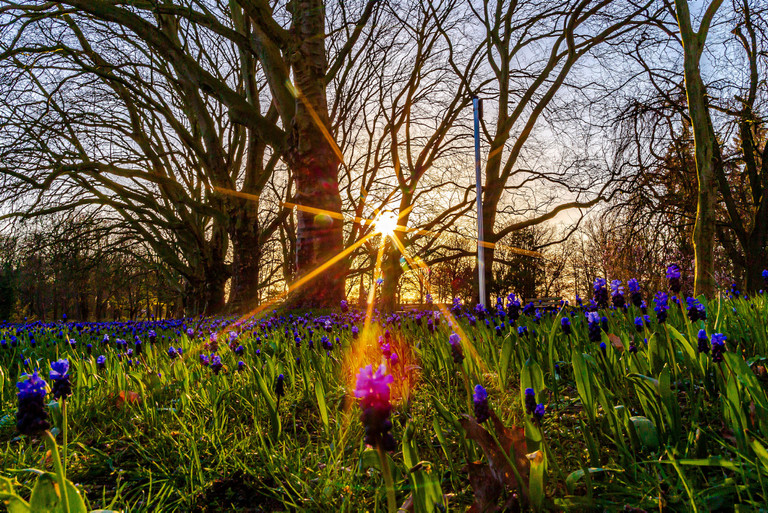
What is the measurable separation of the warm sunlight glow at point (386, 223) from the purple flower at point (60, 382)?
347 inches

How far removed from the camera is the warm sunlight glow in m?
10.4

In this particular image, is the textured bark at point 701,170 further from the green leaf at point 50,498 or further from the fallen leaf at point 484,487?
the green leaf at point 50,498

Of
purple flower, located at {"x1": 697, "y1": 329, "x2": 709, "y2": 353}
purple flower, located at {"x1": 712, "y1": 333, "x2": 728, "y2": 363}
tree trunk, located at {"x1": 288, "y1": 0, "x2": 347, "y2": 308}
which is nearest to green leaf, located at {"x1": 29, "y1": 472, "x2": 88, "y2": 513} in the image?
purple flower, located at {"x1": 712, "y1": 333, "x2": 728, "y2": 363}

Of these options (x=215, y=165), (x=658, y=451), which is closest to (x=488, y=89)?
(x=215, y=165)

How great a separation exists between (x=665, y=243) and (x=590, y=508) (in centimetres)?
862

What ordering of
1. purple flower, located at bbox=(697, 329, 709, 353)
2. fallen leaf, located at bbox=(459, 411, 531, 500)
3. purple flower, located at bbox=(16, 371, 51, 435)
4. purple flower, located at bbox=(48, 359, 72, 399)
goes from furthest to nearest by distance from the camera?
A: purple flower, located at bbox=(697, 329, 709, 353) → purple flower, located at bbox=(48, 359, 72, 399) → fallen leaf, located at bbox=(459, 411, 531, 500) → purple flower, located at bbox=(16, 371, 51, 435)

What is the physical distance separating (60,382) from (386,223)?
9.81m

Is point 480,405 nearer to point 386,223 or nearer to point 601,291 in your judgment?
point 601,291

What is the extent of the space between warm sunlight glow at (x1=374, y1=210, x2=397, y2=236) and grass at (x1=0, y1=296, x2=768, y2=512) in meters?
7.87

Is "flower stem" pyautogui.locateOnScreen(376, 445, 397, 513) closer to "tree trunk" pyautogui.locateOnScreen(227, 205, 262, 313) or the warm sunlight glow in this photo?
the warm sunlight glow

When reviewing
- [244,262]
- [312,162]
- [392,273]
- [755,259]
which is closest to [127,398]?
[312,162]

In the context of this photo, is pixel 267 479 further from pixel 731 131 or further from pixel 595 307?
pixel 731 131

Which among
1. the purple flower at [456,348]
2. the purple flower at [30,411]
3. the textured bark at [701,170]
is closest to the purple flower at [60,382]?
the purple flower at [30,411]

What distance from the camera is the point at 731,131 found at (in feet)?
28.3
